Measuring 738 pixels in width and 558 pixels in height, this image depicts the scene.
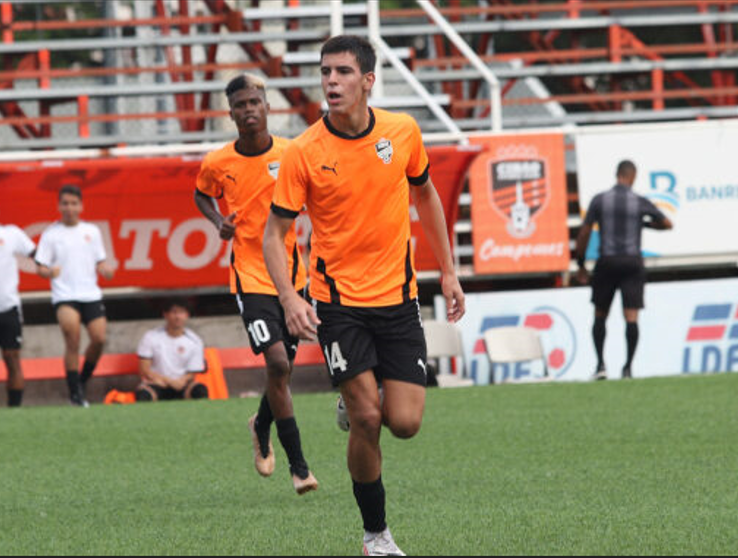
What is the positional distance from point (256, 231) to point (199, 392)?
8.38m

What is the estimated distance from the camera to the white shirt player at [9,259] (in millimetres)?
16078

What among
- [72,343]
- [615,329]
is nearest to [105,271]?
[72,343]

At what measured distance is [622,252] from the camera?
17000mm

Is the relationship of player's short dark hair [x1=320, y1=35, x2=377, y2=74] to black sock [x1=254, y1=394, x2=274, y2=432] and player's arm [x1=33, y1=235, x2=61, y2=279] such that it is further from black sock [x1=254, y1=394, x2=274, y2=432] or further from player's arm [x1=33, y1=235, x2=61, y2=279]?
player's arm [x1=33, y1=235, x2=61, y2=279]

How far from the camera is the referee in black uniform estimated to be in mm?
16969

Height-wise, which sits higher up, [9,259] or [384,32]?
[384,32]

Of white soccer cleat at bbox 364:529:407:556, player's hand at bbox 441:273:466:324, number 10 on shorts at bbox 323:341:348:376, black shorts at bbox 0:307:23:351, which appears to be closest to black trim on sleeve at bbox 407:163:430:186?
player's hand at bbox 441:273:466:324

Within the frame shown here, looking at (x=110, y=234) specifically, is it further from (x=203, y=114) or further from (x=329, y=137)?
(x=329, y=137)

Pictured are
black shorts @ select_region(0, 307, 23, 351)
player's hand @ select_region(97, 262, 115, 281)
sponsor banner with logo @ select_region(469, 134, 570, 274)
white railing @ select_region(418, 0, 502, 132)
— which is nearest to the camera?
player's hand @ select_region(97, 262, 115, 281)

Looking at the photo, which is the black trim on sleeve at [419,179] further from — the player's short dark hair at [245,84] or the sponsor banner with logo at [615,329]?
the sponsor banner with logo at [615,329]

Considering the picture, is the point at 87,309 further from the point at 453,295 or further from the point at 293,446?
the point at 453,295

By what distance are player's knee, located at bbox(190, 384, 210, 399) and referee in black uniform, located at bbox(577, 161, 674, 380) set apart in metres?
4.30

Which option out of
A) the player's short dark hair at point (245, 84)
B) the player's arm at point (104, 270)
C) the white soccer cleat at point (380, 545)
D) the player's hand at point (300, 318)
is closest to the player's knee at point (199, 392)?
the player's arm at point (104, 270)

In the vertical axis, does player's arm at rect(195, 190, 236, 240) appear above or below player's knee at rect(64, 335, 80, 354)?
above
